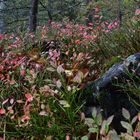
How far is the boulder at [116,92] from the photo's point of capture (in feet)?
8.00

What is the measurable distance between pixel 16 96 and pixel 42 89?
0.56 m

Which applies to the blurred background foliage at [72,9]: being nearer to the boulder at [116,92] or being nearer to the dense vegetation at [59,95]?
the dense vegetation at [59,95]

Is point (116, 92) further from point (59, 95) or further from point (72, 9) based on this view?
point (72, 9)

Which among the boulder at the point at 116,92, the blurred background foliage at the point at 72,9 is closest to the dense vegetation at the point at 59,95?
the boulder at the point at 116,92

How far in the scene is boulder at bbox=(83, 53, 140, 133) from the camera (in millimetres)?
2439

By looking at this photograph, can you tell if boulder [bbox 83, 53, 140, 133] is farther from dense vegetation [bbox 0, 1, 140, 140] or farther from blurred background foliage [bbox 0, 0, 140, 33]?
blurred background foliage [bbox 0, 0, 140, 33]

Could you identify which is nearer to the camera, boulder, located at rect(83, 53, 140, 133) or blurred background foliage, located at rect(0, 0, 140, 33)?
boulder, located at rect(83, 53, 140, 133)

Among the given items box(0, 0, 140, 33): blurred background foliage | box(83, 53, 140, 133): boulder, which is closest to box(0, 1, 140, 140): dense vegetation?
box(83, 53, 140, 133): boulder

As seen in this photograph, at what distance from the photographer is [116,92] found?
101 inches

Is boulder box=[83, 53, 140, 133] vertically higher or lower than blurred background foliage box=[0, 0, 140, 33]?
lower

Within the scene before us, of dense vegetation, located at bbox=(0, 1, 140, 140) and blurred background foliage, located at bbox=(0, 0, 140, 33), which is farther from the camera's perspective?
blurred background foliage, located at bbox=(0, 0, 140, 33)

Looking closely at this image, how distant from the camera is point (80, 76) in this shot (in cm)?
260

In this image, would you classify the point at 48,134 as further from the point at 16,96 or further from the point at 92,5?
the point at 92,5

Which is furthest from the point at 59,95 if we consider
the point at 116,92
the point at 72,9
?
the point at 72,9
